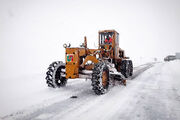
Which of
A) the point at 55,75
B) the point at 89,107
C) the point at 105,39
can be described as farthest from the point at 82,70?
the point at 105,39

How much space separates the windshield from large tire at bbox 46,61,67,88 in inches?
132

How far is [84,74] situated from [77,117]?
305cm

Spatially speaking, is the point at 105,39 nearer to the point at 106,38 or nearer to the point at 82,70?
the point at 106,38

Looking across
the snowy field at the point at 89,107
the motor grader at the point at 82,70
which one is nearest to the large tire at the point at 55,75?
the motor grader at the point at 82,70

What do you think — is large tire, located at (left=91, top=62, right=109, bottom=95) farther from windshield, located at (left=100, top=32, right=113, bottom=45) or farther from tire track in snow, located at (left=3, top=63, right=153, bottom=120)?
windshield, located at (left=100, top=32, right=113, bottom=45)

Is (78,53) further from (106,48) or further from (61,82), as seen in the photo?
(106,48)

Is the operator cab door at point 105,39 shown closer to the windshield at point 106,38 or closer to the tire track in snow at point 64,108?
the windshield at point 106,38

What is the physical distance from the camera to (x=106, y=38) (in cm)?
930

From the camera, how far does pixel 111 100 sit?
17.3 feet

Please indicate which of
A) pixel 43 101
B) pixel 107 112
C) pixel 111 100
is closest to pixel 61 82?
pixel 43 101

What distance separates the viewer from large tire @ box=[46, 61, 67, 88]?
22.2 ft

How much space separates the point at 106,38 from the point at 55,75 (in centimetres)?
406

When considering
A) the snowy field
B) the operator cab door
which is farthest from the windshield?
the snowy field

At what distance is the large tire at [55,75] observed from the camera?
6.75 m
